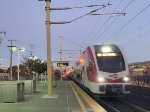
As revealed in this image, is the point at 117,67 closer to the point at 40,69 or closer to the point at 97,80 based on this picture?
the point at 97,80

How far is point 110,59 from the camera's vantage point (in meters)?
27.7

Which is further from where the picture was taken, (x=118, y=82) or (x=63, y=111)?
(x=118, y=82)

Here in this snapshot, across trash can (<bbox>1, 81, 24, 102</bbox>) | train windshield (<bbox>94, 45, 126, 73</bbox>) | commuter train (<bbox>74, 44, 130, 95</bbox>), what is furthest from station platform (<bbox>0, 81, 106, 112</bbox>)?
train windshield (<bbox>94, 45, 126, 73</bbox>)

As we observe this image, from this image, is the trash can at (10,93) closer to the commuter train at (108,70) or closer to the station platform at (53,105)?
the station platform at (53,105)

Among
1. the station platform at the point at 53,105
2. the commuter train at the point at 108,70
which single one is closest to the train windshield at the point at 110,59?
the commuter train at the point at 108,70

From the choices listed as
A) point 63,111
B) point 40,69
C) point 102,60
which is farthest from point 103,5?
point 40,69

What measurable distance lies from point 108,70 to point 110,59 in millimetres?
978

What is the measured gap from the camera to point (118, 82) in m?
26.5

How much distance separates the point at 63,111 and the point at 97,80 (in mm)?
10029

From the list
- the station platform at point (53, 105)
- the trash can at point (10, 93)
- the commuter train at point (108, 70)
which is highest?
the commuter train at point (108, 70)

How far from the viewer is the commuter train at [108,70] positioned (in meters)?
26.4

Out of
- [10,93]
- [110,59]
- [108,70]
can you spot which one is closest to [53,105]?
[10,93]

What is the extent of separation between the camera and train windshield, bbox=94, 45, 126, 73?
89.0 ft

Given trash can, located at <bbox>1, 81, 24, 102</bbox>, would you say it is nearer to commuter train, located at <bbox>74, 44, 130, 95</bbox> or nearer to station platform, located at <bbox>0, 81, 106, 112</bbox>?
station platform, located at <bbox>0, 81, 106, 112</bbox>
